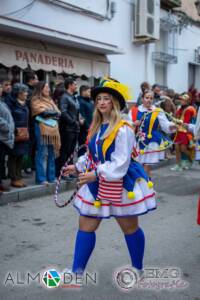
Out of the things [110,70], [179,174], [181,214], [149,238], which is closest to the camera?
[149,238]

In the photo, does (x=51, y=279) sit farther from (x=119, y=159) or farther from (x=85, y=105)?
(x=85, y=105)

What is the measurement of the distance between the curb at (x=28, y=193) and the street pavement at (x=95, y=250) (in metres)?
0.13

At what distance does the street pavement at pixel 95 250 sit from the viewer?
410 cm

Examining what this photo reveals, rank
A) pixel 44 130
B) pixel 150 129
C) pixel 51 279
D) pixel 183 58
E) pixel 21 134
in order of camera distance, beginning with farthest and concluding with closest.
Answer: pixel 183 58, pixel 150 129, pixel 44 130, pixel 21 134, pixel 51 279

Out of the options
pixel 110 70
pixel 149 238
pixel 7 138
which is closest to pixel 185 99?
pixel 110 70

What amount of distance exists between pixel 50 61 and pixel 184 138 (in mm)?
4124

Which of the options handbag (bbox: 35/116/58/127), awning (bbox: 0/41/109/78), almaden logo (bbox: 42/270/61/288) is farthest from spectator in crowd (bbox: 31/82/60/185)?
almaden logo (bbox: 42/270/61/288)

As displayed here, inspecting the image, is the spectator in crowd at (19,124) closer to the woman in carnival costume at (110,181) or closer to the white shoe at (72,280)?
the woman in carnival costume at (110,181)

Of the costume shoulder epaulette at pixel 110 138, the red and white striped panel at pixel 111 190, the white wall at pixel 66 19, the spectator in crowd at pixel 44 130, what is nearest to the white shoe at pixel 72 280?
the red and white striped panel at pixel 111 190

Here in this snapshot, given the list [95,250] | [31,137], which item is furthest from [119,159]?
[31,137]

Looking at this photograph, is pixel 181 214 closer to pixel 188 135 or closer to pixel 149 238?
pixel 149 238

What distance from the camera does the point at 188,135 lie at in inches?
466

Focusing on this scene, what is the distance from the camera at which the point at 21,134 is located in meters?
7.96

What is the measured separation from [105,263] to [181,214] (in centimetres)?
264
